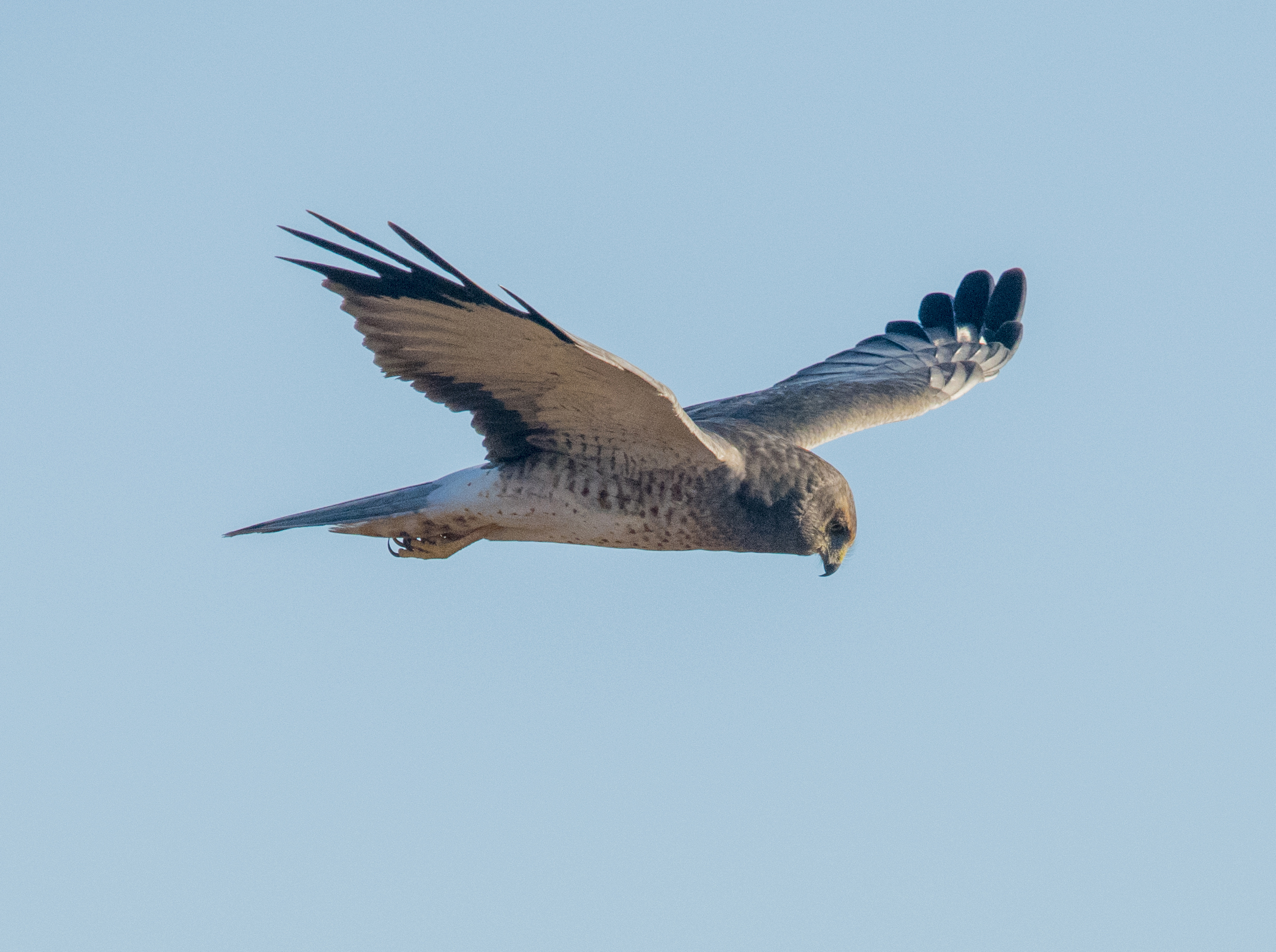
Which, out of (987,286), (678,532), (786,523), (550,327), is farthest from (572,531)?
(987,286)

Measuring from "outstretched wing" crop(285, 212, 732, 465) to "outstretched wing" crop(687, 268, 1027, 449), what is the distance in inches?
39.9

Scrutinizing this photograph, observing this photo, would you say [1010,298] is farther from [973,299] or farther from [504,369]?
[504,369]

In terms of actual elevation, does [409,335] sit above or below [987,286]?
below

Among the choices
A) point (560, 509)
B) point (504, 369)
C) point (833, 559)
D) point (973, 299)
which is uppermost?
point (973, 299)

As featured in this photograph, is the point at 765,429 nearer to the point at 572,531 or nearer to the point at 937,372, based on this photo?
the point at 572,531

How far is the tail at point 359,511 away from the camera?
23.2 feet

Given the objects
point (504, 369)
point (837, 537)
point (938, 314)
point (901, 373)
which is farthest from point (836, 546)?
point (938, 314)

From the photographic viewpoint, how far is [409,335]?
249 inches

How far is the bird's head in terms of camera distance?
7.10 meters

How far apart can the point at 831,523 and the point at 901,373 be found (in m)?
2.71

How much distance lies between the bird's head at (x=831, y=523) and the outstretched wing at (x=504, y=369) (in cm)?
48

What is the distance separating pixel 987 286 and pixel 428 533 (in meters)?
4.68

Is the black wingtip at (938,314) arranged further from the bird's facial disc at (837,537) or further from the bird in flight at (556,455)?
the bird's facial disc at (837,537)

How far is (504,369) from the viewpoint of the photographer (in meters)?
6.49
